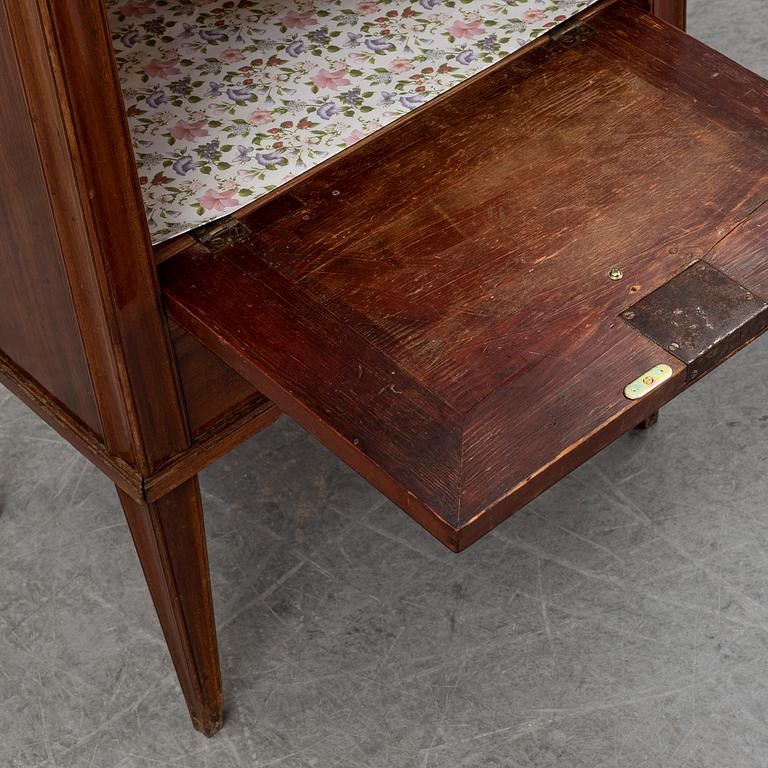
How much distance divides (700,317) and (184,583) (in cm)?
57

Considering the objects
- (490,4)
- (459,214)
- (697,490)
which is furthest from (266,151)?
(697,490)

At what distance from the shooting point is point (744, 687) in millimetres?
1469

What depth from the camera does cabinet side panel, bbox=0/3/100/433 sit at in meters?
0.95

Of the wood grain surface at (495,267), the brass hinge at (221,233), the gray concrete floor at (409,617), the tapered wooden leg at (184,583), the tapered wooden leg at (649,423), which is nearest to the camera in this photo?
the wood grain surface at (495,267)

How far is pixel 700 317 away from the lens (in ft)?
3.26

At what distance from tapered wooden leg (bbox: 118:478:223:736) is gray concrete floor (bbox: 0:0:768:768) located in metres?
0.08

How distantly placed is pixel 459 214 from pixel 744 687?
68cm

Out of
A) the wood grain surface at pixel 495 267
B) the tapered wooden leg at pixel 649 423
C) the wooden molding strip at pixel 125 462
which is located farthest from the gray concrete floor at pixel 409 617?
the wood grain surface at pixel 495 267

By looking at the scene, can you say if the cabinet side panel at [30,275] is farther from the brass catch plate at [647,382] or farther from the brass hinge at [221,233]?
the brass catch plate at [647,382]

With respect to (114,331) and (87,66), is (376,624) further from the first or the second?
(87,66)

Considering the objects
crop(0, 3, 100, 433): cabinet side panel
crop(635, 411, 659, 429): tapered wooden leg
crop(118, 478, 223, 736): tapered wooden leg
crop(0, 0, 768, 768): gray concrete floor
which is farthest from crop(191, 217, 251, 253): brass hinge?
crop(635, 411, 659, 429): tapered wooden leg

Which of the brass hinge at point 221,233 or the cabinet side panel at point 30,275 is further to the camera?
the brass hinge at point 221,233

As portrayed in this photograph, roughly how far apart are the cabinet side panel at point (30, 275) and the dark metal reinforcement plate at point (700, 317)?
44 centimetres

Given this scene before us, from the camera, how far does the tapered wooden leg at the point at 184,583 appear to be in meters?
1.23
